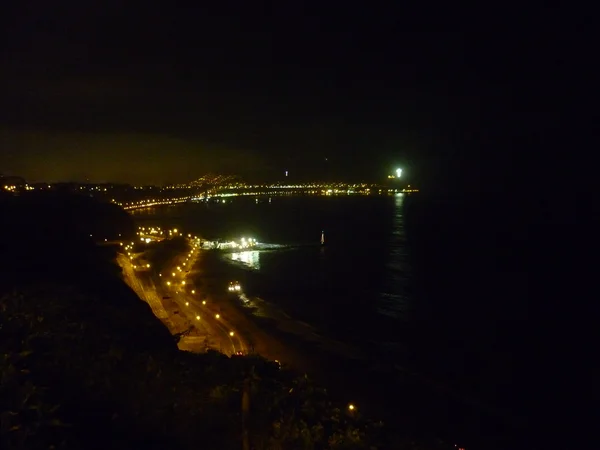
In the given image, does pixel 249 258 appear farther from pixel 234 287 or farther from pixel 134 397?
pixel 134 397

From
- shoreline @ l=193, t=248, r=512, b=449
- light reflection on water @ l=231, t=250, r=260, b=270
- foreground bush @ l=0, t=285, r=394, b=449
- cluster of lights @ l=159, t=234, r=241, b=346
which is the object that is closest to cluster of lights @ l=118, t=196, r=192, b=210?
cluster of lights @ l=159, t=234, r=241, b=346

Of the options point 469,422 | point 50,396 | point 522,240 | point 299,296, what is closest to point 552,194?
point 522,240

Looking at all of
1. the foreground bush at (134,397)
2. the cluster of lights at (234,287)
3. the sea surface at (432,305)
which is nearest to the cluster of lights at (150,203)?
the sea surface at (432,305)

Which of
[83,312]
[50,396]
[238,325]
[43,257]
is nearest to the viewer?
[50,396]

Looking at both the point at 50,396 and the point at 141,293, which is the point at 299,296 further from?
the point at 50,396

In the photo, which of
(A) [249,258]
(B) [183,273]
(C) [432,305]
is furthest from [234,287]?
(A) [249,258]

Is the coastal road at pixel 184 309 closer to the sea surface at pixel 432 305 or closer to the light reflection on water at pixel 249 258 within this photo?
the sea surface at pixel 432 305
